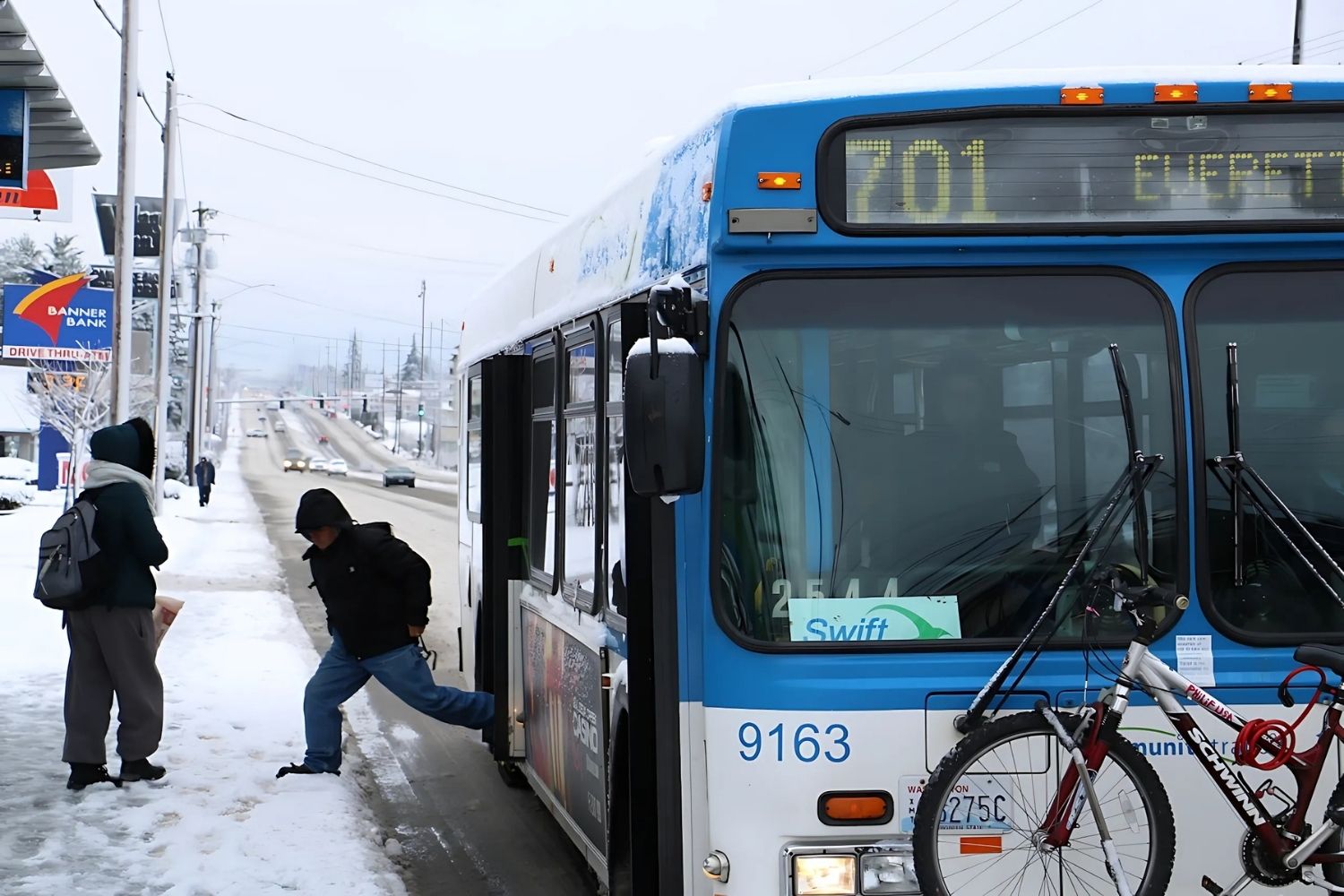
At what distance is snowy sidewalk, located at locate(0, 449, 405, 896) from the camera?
20.7 feet

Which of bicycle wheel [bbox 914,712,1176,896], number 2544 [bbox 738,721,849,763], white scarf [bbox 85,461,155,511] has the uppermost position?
white scarf [bbox 85,461,155,511]

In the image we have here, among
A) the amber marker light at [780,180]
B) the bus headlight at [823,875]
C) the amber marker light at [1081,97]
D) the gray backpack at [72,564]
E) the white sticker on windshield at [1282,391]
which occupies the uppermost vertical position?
the amber marker light at [1081,97]

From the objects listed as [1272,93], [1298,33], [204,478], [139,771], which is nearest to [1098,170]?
[1272,93]

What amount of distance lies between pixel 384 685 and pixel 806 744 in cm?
458

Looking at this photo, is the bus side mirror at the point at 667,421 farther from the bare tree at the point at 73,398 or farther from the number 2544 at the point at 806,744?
the bare tree at the point at 73,398

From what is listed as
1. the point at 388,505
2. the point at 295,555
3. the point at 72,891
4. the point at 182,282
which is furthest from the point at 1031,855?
the point at 182,282

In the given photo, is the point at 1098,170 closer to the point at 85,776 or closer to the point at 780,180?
the point at 780,180

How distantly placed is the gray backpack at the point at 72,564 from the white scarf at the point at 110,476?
0.15 meters

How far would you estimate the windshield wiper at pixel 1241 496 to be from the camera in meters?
3.88

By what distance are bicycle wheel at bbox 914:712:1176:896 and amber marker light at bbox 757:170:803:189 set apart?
4.71 feet

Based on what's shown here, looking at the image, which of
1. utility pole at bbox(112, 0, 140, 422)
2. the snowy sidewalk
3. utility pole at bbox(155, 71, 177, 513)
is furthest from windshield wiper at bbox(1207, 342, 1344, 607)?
utility pole at bbox(155, 71, 177, 513)

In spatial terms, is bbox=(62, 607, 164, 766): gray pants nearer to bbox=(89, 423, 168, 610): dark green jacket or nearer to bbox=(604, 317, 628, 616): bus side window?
bbox=(89, 423, 168, 610): dark green jacket

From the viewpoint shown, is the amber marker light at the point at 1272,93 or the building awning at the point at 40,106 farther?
the building awning at the point at 40,106

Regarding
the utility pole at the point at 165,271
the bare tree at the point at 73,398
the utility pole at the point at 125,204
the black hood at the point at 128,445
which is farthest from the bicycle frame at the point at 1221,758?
the bare tree at the point at 73,398
